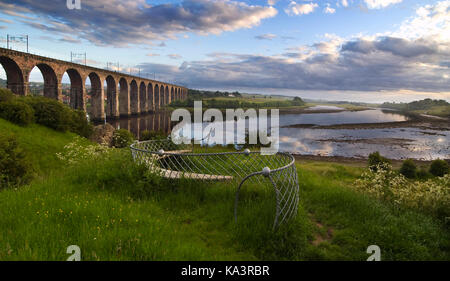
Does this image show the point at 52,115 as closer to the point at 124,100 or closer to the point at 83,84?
→ the point at 83,84

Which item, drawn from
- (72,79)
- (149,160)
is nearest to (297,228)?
(149,160)

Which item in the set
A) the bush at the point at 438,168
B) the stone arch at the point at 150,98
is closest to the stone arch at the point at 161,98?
the stone arch at the point at 150,98

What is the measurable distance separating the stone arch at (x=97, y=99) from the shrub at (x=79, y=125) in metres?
28.0

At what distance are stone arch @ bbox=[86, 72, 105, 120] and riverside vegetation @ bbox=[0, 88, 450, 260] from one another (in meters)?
55.1

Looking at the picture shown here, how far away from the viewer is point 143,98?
3425 inches

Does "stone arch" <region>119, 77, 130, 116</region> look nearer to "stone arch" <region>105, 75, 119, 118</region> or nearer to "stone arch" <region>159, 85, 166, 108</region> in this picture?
"stone arch" <region>105, 75, 119, 118</region>

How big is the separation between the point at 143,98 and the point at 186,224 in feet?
288

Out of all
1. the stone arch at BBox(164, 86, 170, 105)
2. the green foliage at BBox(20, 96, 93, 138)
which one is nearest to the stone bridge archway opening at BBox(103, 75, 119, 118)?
the green foliage at BBox(20, 96, 93, 138)

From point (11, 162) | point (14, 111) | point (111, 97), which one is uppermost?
point (111, 97)

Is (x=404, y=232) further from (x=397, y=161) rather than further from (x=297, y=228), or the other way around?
(x=397, y=161)

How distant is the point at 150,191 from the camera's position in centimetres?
645

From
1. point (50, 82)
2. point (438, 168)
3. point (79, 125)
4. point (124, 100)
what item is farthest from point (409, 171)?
point (124, 100)

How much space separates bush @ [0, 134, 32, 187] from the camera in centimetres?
1169
